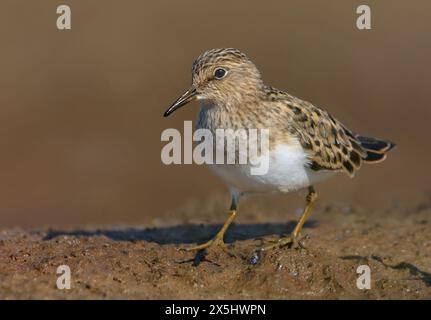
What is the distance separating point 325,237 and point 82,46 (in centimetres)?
1488

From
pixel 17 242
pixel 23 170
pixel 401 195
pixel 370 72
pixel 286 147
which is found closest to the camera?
pixel 286 147

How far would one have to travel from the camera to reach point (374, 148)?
10.7 meters

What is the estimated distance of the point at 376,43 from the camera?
24.6m

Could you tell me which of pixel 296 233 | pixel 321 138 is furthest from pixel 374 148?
pixel 296 233

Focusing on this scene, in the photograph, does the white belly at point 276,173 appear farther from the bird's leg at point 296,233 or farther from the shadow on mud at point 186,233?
the shadow on mud at point 186,233

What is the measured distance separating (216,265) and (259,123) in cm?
156

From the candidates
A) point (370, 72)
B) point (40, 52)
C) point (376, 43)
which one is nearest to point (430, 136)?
point (370, 72)

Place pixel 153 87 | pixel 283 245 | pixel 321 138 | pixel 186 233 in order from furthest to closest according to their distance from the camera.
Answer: pixel 153 87 < pixel 186 233 < pixel 321 138 < pixel 283 245

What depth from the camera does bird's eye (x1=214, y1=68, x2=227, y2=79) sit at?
30.3 feet

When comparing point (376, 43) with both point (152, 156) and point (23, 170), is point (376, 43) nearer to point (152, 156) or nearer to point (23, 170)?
point (152, 156)

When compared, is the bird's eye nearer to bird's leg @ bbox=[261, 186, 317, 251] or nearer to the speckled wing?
the speckled wing

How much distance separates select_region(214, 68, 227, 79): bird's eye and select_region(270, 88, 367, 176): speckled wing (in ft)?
1.99

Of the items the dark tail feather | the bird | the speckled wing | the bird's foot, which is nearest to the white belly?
A: the bird

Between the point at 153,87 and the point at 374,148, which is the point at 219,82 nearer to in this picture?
the point at 374,148
